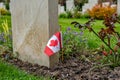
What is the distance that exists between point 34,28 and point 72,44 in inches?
32.3

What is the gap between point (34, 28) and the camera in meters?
5.57

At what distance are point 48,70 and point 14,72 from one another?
0.48 metres

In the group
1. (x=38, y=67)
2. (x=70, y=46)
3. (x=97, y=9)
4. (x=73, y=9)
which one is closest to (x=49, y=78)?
(x=38, y=67)

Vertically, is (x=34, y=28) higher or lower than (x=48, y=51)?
higher

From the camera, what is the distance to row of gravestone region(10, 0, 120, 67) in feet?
17.3

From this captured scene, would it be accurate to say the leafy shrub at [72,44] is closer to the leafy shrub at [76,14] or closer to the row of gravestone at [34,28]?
the row of gravestone at [34,28]

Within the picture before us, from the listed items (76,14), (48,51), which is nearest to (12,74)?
(48,51)

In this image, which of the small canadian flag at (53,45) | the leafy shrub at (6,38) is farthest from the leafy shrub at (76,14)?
the small canadian flag at (53,45)

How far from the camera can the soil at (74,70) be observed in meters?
4.69

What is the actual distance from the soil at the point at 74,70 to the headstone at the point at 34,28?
129 mm

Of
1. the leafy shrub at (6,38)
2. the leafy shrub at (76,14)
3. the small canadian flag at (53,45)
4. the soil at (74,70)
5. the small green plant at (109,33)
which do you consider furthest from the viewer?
the leafy shrub at (76,14)

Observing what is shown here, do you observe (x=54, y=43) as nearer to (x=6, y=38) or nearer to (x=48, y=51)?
(x=48, y=51)

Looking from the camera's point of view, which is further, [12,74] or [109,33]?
[12,74]

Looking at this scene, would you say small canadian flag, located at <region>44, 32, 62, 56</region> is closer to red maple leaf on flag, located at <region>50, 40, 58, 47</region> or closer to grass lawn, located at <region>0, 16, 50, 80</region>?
red maple leaf on flag, located at <region>50, 40, 58, 47</region>
